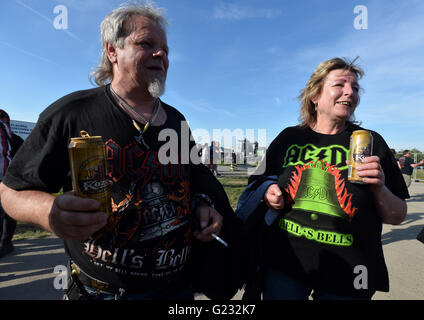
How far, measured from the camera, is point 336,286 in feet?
4.66

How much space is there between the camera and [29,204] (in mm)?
982

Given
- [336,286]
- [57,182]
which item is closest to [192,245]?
[57,182]

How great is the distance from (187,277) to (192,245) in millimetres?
205

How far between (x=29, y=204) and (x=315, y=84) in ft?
6.76

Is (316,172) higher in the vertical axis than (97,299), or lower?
higher

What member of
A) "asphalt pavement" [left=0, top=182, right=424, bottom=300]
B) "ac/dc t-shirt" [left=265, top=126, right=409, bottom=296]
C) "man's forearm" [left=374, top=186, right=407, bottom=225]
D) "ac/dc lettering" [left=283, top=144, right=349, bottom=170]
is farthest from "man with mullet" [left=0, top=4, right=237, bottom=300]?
"asphalt pavement" [left=0, top=182, right=424, bottom=300]

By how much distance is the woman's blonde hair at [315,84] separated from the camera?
1730 millimetres

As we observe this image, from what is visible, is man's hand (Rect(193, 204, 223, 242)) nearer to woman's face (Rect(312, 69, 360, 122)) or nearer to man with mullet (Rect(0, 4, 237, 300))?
man with mullet (Rect(0, 4, 237, 300))

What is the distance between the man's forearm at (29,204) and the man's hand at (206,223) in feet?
2.46

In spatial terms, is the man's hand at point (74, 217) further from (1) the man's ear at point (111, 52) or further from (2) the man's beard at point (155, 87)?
(1) the man's ear at point (111, 52)

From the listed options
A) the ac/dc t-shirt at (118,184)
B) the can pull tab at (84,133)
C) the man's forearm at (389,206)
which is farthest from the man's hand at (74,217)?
the man's forearm at (389,206)

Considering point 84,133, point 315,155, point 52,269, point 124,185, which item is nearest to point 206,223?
point 124,185

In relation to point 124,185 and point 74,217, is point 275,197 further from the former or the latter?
point 74,217
